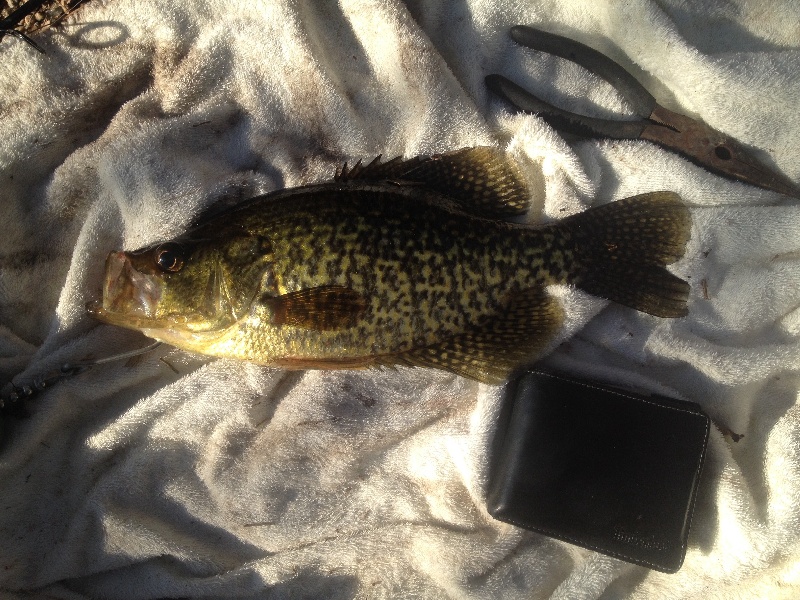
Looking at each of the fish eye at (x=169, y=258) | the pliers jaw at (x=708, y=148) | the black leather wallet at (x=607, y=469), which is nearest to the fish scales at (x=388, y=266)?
the fish eye at (x=169, y=258)

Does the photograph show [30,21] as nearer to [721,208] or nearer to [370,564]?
[370,564]

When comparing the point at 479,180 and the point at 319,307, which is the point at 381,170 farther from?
the point at 319,307

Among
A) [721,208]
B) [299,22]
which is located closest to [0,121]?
[299,22]

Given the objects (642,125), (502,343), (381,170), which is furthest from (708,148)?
(381,170)

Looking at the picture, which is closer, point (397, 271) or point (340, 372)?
point (397, 271)

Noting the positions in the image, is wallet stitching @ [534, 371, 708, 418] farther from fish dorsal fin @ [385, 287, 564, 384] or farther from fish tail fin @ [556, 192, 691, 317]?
A: fish tail fin @ [556, 192, 691, 317]

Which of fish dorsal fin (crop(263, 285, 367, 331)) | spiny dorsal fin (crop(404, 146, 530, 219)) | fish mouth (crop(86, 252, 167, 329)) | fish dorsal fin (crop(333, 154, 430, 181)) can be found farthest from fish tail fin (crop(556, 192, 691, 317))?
fish mouth (crop(86, 252, 167, 329))
